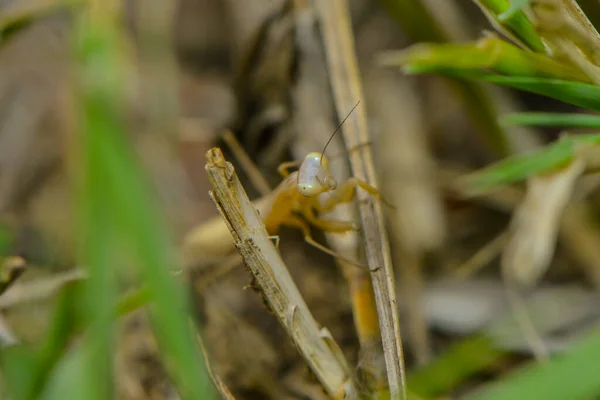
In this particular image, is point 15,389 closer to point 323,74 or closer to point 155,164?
point 323,74

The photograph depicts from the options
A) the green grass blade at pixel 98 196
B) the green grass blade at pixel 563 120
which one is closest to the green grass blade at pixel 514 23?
the green grass blade at pixel 563 120

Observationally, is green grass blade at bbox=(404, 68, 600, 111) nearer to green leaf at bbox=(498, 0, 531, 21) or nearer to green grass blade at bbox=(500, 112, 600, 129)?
green grass blade at bbox=(500, 112, 600, 129)

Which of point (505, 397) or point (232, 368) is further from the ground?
point (505, 397)

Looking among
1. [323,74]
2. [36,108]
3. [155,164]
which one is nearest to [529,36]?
[323,74]

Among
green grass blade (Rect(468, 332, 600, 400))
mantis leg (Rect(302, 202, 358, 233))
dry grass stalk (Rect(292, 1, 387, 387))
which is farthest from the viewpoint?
dry grass stalk (Rect(292, 1, 387, 387))

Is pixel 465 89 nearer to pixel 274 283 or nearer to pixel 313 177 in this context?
pixel 313 177

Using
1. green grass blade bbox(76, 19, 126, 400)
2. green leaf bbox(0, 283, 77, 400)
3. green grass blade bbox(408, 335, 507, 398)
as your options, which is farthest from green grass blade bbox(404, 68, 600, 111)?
green leaf bbox(0, 283, 77, 400)
